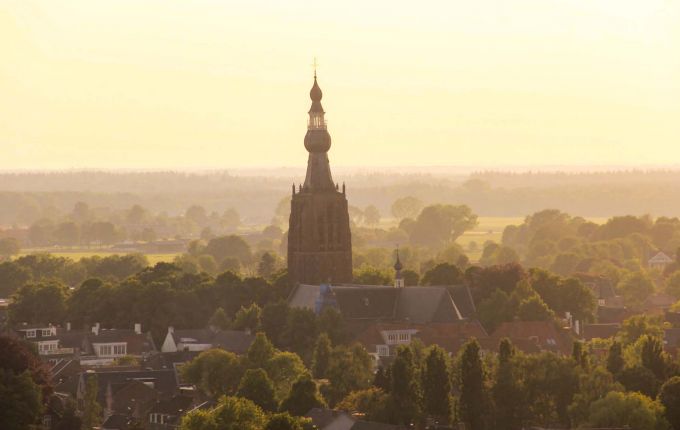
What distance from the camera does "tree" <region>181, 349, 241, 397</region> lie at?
113812mm

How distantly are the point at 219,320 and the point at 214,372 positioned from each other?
3318 centimetres

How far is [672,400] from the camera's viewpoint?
337 feet

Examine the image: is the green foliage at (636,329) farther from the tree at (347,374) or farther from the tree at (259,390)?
the tree at (259,390)

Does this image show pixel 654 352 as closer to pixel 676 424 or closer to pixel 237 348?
pixel 676 424

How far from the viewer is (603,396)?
104000 mm

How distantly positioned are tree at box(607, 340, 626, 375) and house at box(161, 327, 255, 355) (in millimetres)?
27405

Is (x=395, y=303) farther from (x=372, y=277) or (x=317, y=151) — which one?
(x=317, y=151)

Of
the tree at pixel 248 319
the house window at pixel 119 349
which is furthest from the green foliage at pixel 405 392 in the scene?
the house window at pixel 119 349

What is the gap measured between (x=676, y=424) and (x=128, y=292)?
61725 millimetres

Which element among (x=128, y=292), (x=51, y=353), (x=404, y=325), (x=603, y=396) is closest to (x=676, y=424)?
(x=603, y=396)

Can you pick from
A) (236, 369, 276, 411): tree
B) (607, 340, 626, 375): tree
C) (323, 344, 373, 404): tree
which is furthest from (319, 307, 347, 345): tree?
(236, 369, 276, 411): tree

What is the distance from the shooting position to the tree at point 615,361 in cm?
11456

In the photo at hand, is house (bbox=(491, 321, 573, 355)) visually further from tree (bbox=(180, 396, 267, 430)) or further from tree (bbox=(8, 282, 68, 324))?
tree (bbox=(180, 396, 267, 430))

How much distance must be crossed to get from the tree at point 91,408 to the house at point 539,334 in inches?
1223
